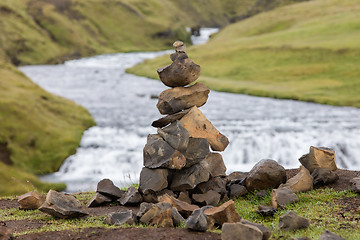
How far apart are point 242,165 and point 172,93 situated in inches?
478

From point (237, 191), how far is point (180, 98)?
3.68m

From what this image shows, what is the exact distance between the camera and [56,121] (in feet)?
103

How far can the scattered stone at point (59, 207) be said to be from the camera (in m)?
11.9

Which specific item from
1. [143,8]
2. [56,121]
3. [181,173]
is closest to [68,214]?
[181,173]

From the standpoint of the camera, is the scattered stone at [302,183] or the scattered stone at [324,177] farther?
the scattered stone at [324,177]

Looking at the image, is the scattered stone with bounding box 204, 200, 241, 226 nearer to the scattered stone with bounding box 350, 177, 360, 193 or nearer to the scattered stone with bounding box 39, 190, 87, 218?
the scattered stone with bounding box 39, 190, 87, 218

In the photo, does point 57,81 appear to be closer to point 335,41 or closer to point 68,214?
point 335,41

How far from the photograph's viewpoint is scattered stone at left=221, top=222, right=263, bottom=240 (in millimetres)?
8695

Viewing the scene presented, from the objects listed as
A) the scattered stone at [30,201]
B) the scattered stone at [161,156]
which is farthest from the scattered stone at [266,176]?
the scattered stone at [30,201]

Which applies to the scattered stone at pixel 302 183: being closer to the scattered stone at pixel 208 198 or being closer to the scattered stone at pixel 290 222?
the scattered stone at pixel 208 198

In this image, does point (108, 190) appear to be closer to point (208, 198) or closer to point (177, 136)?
point (177, 136)

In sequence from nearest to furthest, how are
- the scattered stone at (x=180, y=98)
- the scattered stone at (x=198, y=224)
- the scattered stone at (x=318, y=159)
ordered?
the scattered stone at (x=198, y=224) → the scattered stone at (x=180, y=98) → the scattered stone at (x=318, y=159)

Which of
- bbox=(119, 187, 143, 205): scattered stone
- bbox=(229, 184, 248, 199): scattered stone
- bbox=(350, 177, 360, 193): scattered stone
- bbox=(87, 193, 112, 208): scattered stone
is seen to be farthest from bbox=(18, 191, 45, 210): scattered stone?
bbox=(350, 177, 360, 193): scattered stone

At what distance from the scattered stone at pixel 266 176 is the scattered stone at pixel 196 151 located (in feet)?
6.05
